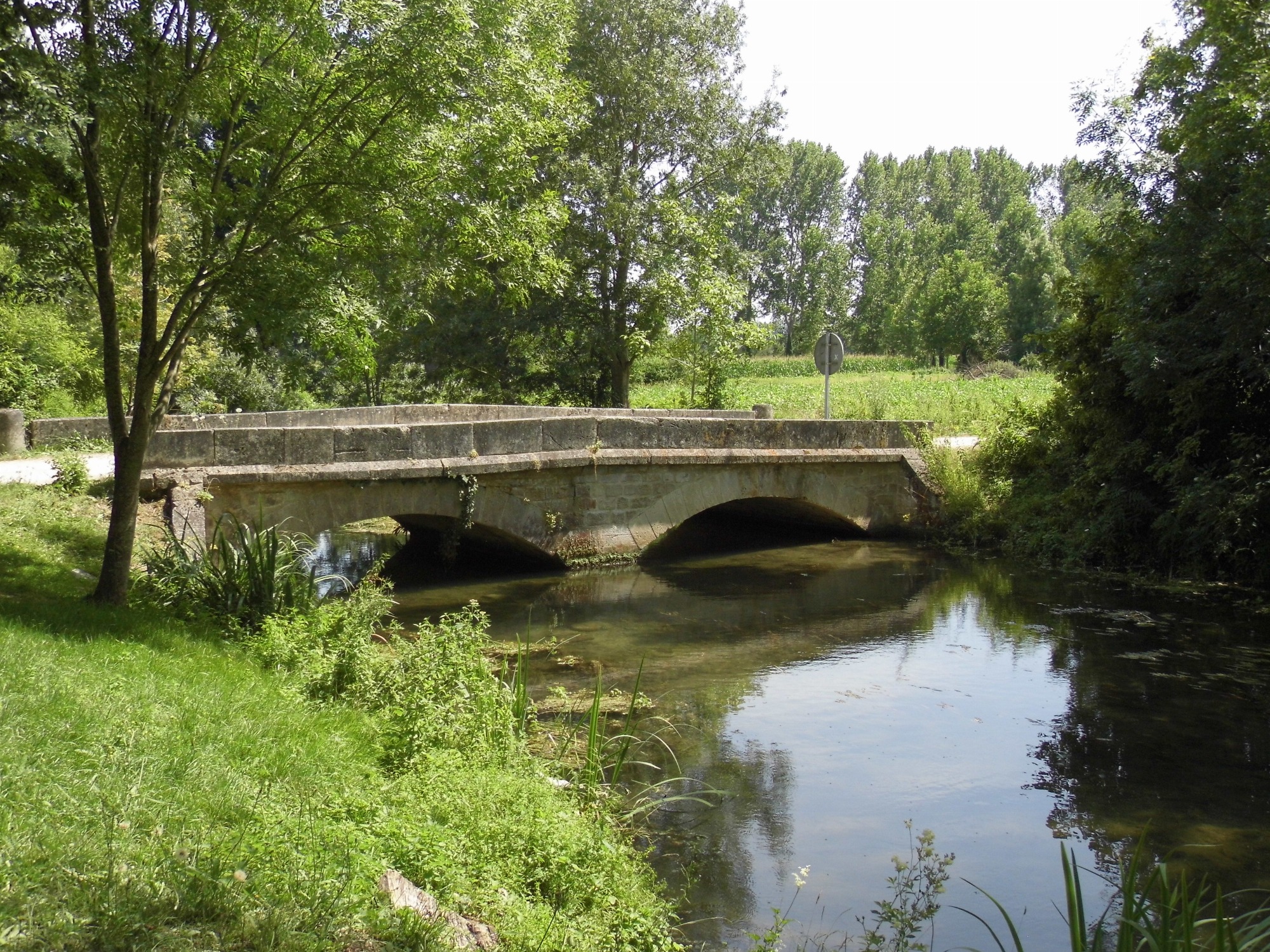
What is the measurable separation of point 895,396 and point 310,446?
19.9 metres

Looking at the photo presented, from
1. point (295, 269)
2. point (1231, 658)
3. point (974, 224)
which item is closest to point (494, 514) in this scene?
point (295, 269)

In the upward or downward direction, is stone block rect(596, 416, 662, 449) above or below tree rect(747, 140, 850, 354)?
below

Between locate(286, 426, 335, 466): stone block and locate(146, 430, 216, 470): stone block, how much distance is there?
0.71m

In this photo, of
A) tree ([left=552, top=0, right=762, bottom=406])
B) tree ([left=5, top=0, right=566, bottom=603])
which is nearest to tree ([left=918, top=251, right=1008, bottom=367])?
tree ([left=552, top=0, right=762, bottom=406])

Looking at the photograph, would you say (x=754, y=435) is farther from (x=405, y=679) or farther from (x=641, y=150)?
(x=641, y=150)

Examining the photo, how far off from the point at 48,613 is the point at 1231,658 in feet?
28.4


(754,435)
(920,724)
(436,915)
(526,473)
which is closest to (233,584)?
(436,915)

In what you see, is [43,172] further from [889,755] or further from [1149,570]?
[1149,570]

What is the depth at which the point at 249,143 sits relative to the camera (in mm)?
6715

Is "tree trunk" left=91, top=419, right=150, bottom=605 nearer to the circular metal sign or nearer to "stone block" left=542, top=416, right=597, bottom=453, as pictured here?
"stone block" left=542, top=416, right=597, bottom=453

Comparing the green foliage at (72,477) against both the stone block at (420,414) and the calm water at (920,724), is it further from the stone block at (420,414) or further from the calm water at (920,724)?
the stone block at (420,414)

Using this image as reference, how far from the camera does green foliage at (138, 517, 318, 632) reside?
709 cm

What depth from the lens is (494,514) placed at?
39.2 feet

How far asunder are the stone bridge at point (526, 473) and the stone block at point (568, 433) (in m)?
0.02
